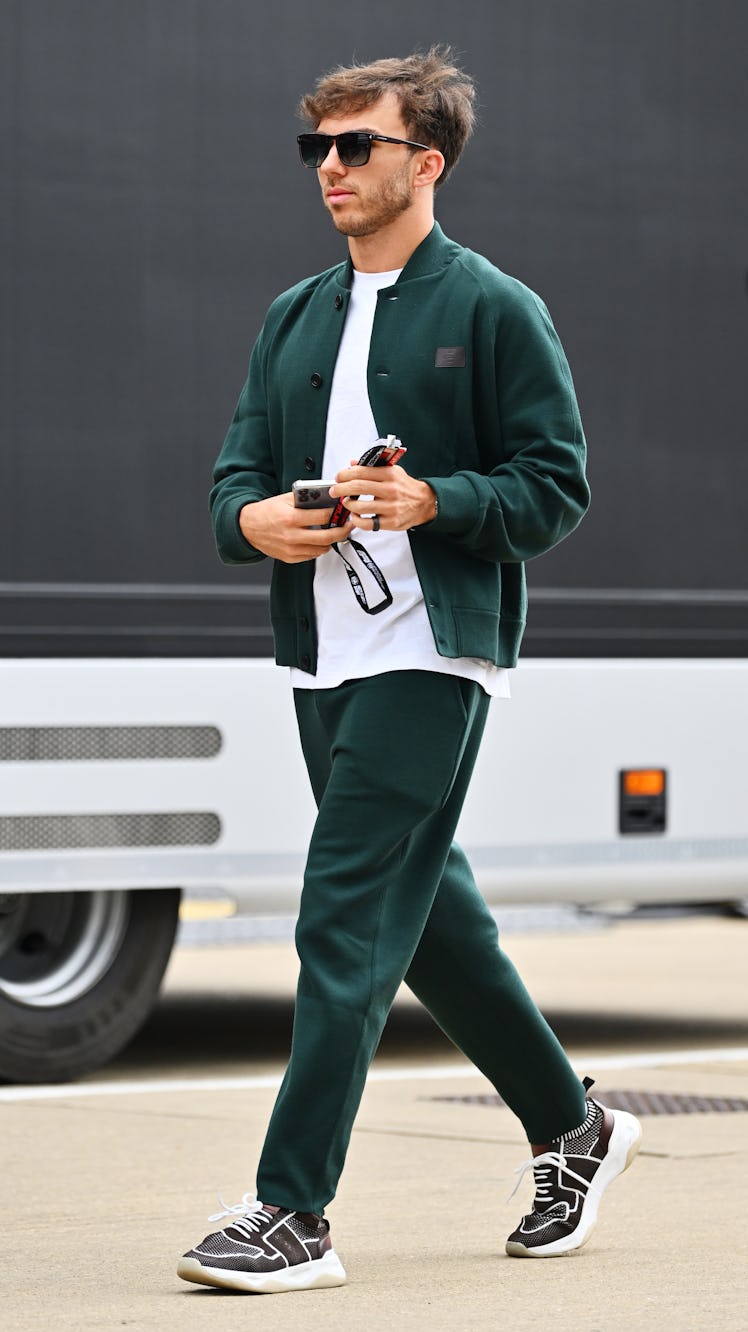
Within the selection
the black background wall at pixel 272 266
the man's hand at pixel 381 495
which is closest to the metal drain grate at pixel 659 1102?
the black background wall at pixel 272 266

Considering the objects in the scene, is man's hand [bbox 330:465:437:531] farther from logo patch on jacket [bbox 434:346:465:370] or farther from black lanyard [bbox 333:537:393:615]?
logo patch on jacket [bbox 434:346:465:370]

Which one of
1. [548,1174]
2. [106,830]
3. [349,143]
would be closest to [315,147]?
[349,143]

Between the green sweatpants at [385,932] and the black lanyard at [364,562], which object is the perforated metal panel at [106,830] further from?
the black lanyard at [364,562]

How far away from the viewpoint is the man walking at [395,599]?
13.7 ft

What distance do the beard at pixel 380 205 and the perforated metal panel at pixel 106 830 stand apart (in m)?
3.02

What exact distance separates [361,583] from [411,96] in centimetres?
83

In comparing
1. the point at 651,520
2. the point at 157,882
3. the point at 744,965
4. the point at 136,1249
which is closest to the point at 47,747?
the point at 157,882

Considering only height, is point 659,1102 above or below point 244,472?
below

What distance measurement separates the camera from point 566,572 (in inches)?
311

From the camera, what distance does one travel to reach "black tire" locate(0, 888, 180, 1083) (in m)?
7.19

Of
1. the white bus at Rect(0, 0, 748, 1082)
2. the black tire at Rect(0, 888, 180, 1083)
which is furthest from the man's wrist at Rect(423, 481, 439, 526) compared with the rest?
the black tire at Rect(0, 888, 180, 1083)

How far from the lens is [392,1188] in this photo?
5461 mm

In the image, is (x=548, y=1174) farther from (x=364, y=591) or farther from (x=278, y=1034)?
(x=278, y=1034)

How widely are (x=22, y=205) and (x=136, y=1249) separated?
351cm
